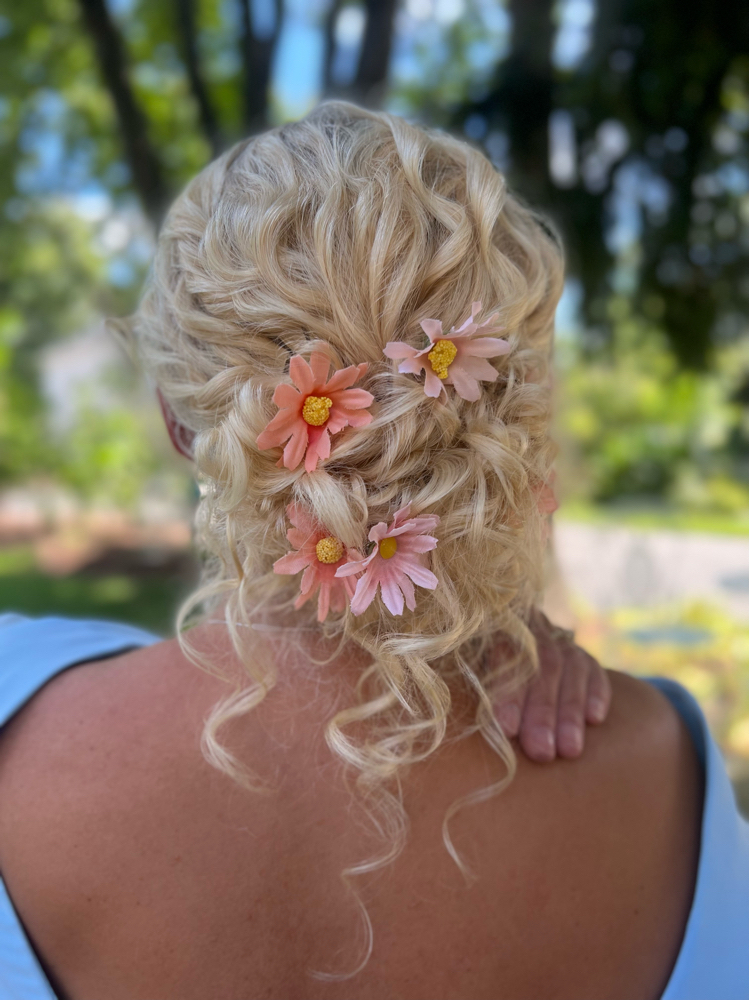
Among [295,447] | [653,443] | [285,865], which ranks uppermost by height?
[295,447]

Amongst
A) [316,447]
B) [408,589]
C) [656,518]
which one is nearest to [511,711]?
[408,589]

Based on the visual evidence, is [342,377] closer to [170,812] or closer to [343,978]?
[170,812]

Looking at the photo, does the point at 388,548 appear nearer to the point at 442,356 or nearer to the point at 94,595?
the point at 442,356

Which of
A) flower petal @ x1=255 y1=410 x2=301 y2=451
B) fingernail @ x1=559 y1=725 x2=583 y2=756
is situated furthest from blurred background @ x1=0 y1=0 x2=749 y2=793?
fingernail @ x1=559 y1=725 x2=583 y2=756

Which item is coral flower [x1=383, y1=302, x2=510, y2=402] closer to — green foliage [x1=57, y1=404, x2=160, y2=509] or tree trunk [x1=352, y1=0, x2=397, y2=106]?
tree trunk [x1=352, y1=0, x2=397, y2=106]

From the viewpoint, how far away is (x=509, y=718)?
1.02m

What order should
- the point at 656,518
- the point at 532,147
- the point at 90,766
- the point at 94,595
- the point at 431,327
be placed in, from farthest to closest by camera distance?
1. the point at 656,518
2. the point at 94,595
3. the point at 532,147
4. the point at 90,766
5. the point at 431,327

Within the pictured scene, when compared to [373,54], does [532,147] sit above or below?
below

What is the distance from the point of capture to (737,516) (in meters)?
8.64

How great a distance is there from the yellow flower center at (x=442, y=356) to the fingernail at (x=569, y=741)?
0.51 meters

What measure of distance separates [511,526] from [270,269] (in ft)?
1.40

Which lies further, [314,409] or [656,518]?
[656,518]

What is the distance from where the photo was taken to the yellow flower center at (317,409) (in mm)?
846

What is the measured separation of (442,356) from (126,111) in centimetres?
367
